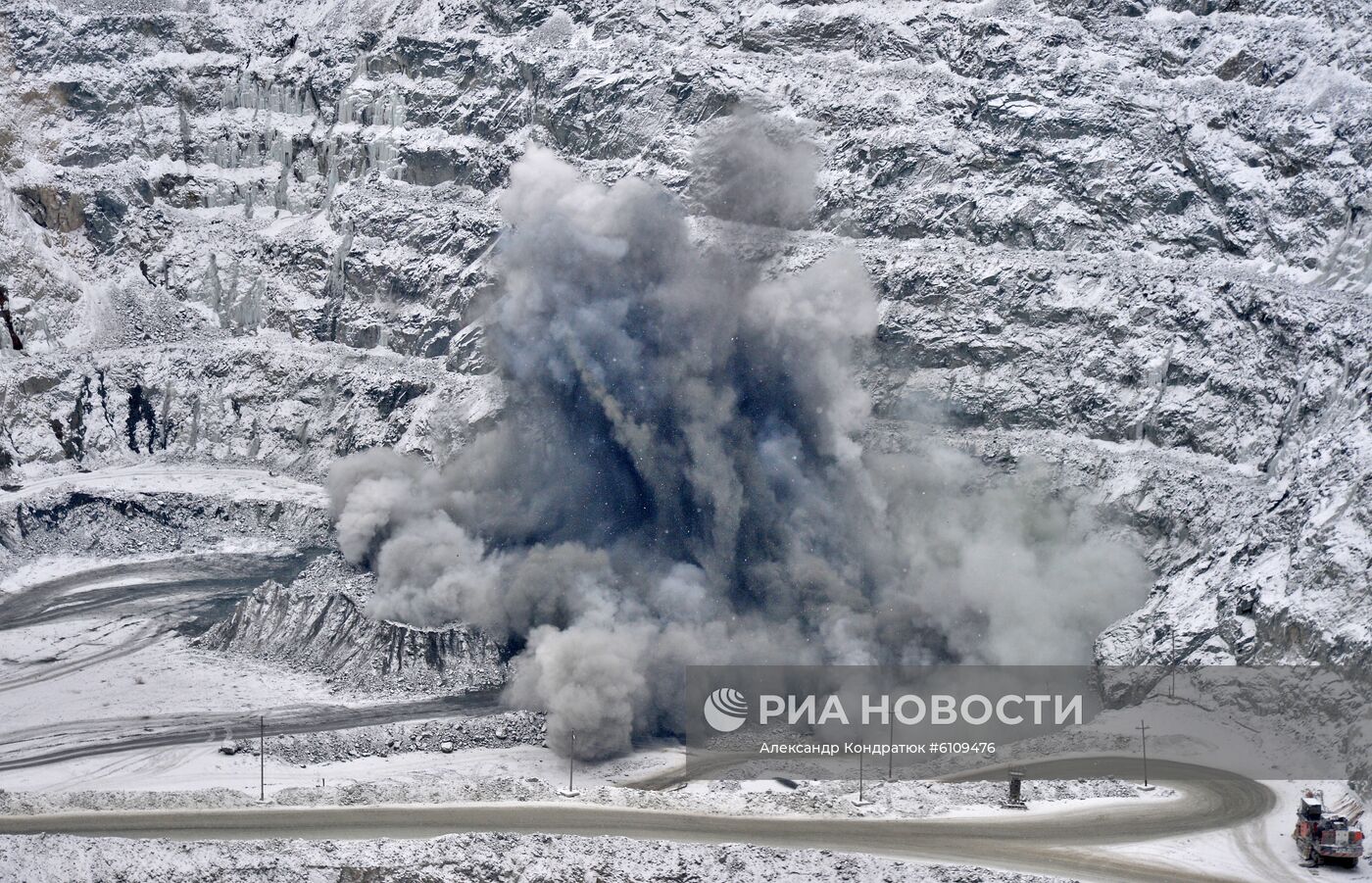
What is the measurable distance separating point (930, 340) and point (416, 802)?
5111 centimetres

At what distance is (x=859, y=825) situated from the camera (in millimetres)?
96500

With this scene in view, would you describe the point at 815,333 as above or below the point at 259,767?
above

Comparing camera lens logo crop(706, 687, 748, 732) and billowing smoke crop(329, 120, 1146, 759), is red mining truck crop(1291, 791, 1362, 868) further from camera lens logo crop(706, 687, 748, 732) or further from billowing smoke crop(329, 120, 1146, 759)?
camera lens logo crop(706, 687, 748, 732)

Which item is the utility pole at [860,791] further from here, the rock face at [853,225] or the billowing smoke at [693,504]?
the rock face at [853,225]

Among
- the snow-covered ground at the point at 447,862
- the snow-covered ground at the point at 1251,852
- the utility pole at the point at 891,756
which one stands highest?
the utility pole at the point at 891,756

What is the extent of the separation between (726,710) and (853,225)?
3865cm

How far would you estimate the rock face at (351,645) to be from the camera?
125 meters

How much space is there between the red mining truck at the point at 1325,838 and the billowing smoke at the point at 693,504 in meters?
29.4

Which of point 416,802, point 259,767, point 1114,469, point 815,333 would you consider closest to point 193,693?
point 259,767

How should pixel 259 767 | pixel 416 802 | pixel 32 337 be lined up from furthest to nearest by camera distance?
pixel 32 337 → pixel 259 767 → pixel 416 802

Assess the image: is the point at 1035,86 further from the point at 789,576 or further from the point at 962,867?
the point at 962,867

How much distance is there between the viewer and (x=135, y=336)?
155 metres

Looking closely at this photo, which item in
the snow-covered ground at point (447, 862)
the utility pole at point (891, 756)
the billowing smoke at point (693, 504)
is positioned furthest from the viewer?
the billowing smoke at point (693, 504)

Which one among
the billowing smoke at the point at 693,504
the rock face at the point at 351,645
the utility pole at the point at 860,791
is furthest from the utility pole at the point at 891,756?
the rock face at the point at 351,645
